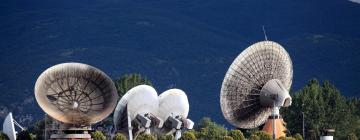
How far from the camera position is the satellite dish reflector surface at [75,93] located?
95.9 metres

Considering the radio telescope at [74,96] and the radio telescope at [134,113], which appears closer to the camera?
the radio telescope at [74,96]

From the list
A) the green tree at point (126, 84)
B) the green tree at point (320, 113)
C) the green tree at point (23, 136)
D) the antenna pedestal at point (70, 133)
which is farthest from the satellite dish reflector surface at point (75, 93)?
the green tree at point (126, 84)

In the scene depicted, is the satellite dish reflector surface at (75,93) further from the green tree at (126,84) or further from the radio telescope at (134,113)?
the green tree at (126,84)

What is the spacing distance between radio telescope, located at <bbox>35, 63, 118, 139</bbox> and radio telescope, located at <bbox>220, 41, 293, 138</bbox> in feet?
56.3

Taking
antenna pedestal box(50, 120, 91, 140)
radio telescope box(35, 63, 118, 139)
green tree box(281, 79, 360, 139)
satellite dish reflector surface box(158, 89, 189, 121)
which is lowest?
green tree box(281, 79, 360, 139)

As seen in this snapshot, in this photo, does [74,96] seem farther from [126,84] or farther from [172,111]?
[126,84]

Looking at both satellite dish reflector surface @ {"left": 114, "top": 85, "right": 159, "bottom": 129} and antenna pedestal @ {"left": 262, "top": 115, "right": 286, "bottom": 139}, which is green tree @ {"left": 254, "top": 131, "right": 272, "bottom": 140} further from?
satellite dish reflector surface @ {"left": 114, "top": 85, "right": 159, "bottom": 129}

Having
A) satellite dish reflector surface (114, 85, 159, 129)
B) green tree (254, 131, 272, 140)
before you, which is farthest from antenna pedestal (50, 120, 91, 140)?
green tree (254, 131, 272, 140)

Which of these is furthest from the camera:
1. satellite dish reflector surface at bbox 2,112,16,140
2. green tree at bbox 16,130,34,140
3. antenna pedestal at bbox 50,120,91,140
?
green tree at bbox 16,130,34,140

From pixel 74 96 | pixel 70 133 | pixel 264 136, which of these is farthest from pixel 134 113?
pixel 264 136

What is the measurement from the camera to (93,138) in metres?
112

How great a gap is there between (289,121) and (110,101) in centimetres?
5678

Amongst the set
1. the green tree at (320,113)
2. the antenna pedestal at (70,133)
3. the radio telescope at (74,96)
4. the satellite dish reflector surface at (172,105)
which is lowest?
the green tree at (320,113)

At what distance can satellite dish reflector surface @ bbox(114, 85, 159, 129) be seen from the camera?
114338 millimetres
